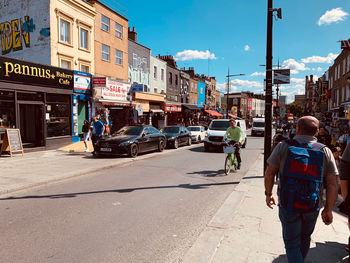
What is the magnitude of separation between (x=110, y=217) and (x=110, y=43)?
19456mm

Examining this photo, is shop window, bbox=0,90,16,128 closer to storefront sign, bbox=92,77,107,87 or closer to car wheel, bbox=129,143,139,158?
storefront sign, bbox=92,77,107,87

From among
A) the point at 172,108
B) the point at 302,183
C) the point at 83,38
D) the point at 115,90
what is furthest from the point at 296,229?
the point at 172,108

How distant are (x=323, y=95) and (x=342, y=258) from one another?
45.3 metres

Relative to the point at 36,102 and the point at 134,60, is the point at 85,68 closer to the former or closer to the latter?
the point at 36,102

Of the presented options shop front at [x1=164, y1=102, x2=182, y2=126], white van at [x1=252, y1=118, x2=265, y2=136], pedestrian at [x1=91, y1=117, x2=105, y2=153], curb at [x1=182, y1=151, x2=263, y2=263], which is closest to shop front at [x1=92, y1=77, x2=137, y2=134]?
pedestrian at [x1=91, y1=117, x2=105, y2=153]

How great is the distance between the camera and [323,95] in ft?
140

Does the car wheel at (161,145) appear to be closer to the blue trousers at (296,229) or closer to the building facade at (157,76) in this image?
the blue trousers at (296,229)

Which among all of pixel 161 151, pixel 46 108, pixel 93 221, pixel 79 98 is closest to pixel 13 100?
pixel 46 108

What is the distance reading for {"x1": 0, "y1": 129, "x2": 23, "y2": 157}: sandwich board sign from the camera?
1151 cm

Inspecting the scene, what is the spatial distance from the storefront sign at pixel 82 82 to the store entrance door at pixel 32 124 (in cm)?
A: 282

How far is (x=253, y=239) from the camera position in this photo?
151 inches

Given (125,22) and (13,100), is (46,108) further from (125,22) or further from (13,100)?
(125,22)

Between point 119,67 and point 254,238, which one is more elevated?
point 119,67

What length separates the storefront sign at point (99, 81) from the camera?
57.4 ft
